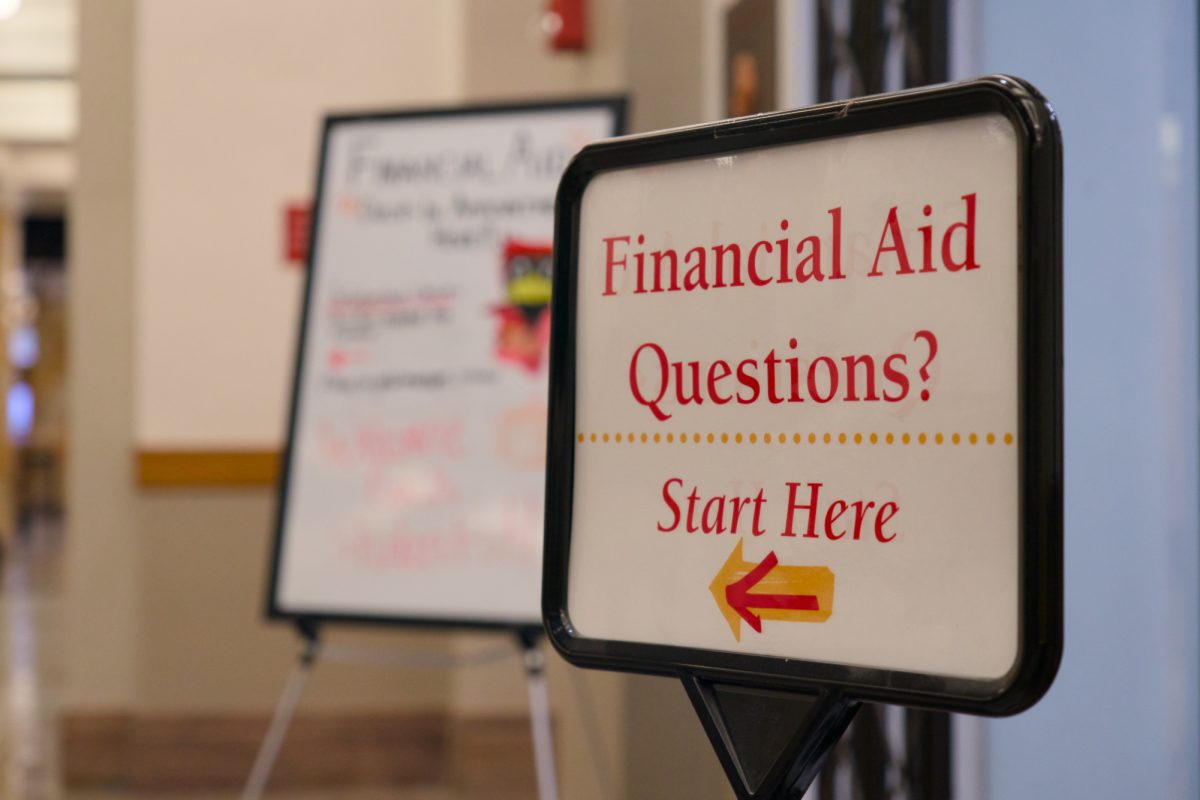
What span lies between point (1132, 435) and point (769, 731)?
3.34ft

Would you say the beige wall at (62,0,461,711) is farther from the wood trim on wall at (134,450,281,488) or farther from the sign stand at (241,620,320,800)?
the sign stand at (241,620,320,800)

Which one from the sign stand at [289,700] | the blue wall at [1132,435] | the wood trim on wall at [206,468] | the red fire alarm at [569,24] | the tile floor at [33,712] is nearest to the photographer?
the blue wall at [1132,435]

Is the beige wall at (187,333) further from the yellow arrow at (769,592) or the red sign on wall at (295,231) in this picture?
the yellow arrow at (769,592)

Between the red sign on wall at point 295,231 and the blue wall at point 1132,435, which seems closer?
the blue wall at point 1132,435

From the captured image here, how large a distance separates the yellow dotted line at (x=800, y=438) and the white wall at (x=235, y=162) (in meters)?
2.75

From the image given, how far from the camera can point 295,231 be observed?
360 cm

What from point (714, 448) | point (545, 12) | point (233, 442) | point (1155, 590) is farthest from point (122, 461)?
point (714, 448)

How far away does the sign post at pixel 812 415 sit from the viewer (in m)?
0.75

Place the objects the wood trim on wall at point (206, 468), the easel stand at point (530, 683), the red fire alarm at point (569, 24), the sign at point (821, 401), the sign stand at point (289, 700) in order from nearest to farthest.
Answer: the sign at point (821, 401) → the easel stand at point (530, 683) → the sign stand at point (289, 700) → the red fire alarm at point (569, 24) → the wood trim on wall at point (206, 468)

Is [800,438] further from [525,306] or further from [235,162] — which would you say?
[235,162]

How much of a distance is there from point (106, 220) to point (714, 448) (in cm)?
309

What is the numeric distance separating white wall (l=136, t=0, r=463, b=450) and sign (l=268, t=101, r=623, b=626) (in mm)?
1169

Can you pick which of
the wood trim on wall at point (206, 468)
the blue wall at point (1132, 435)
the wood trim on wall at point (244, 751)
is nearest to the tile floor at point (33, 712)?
the wood trim on wall at point (244, 751)

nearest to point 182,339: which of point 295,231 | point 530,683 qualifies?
point 295,231
